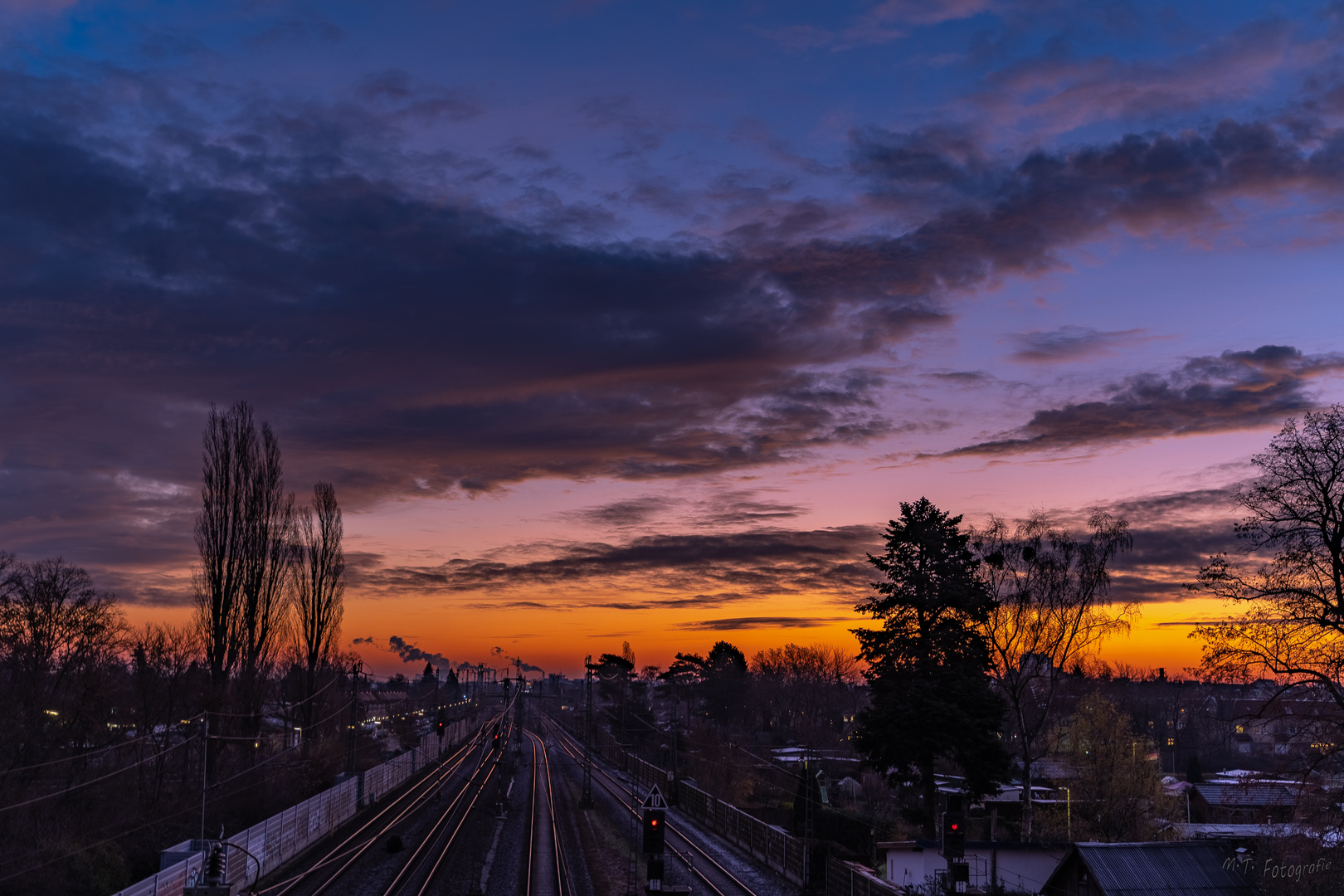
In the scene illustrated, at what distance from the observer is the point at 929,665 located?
47.7 metres

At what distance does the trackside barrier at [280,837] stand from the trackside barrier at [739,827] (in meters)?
19.1

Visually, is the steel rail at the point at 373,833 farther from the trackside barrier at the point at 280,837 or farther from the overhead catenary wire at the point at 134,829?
the overhead catenary wire at the point at 134,829

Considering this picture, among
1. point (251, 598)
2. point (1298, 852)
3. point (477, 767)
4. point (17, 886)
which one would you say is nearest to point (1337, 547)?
point (1298, 852)

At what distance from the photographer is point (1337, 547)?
2353 centimetres

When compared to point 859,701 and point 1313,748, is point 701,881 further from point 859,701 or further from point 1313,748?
point 859,701

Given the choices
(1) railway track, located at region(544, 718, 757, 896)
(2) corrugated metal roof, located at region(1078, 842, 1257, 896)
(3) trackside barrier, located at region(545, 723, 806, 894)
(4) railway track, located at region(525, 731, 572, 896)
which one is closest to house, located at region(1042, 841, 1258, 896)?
(2) corrugated metal roof, located at region(1078, 842, 1257, 896)

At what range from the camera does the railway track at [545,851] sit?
131ft

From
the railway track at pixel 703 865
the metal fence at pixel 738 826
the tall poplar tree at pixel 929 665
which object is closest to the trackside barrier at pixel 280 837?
the railway track at pixel 703 865

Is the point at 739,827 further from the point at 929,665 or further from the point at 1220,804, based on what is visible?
the point at 1220,804

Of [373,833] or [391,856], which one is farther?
→ [373,833]

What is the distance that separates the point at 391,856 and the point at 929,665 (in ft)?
90.7

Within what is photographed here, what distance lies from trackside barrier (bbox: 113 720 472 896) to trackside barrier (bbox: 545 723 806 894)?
62.6 ft

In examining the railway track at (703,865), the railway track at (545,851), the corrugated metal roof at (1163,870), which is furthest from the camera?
the railway track at (545,851)

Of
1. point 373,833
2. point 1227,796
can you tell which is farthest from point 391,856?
point 1227,796
